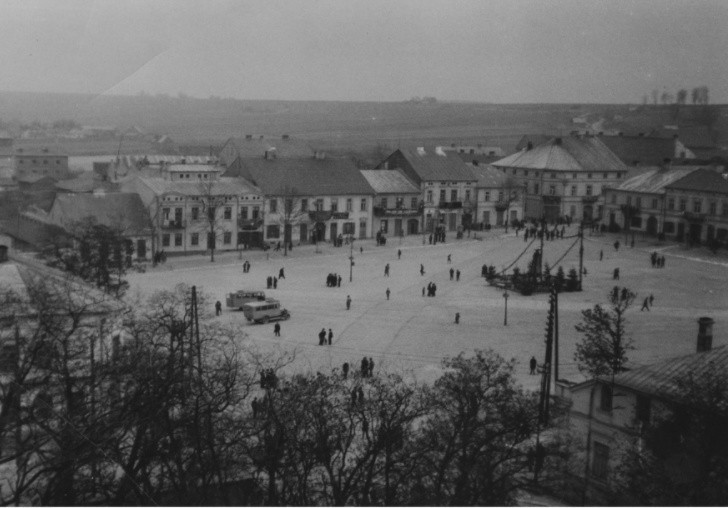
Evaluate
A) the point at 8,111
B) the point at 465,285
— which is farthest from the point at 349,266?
the point at 8,111

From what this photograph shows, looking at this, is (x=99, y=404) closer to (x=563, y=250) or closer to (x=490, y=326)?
(x=490, y=326)

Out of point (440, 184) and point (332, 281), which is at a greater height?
point (440, 184)

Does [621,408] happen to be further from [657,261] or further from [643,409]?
[657,261]

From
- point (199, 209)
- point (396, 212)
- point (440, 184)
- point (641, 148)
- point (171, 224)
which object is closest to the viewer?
point (171, 224)

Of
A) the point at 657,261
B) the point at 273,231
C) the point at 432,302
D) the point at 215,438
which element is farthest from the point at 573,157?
the point at 215,438

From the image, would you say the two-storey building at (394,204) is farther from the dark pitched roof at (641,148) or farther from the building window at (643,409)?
the building window at (643,409)

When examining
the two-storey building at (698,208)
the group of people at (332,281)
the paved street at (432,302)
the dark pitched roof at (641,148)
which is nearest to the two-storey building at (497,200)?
the two-storey building at (698,208)

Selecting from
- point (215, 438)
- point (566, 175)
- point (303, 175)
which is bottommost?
point (215, 438)
